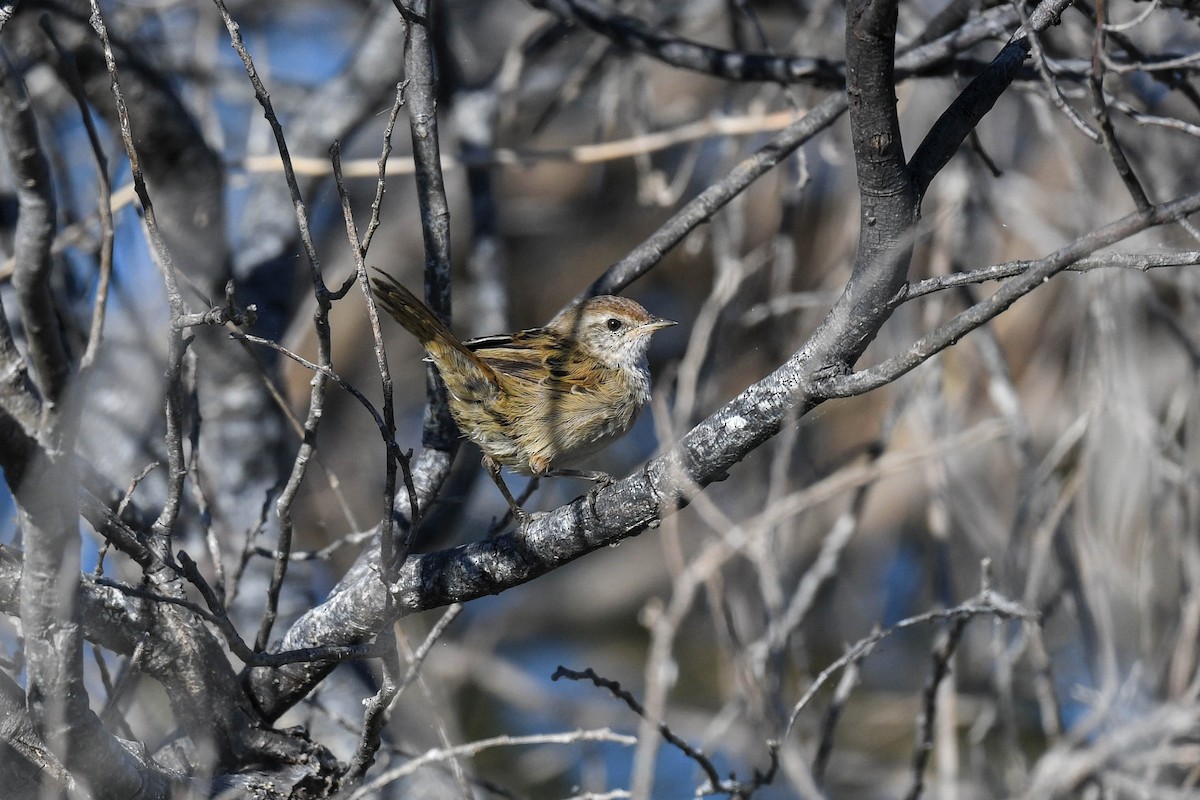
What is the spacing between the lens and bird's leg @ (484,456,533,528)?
3014 millimetres

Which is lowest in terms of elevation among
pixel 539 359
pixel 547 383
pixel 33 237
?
pixel 33 237

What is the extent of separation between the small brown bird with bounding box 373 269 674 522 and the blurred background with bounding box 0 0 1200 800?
0.23 meters

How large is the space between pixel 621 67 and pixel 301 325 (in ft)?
6.27

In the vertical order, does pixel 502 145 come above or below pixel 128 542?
above


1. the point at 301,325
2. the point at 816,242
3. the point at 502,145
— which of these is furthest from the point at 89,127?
the point at 816,242

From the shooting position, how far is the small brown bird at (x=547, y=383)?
11.2 ft

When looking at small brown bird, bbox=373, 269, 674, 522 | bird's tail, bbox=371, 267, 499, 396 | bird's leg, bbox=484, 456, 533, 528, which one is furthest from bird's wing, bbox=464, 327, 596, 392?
bird's leg, bbox=484, 456, 533, 528

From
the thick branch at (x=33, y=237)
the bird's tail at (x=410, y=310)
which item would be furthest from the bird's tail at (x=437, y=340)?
the thick branch at (x=33, y=237)

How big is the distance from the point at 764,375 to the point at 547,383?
2.13m

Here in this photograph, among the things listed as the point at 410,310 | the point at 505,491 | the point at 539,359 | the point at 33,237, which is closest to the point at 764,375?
the point at 539,359

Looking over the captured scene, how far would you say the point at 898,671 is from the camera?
7.93m

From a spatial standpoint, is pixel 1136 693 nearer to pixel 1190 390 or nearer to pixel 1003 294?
pixel 1190 390

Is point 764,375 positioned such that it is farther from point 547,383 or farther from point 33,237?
point 33,237

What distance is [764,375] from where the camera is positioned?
5.59 metres
